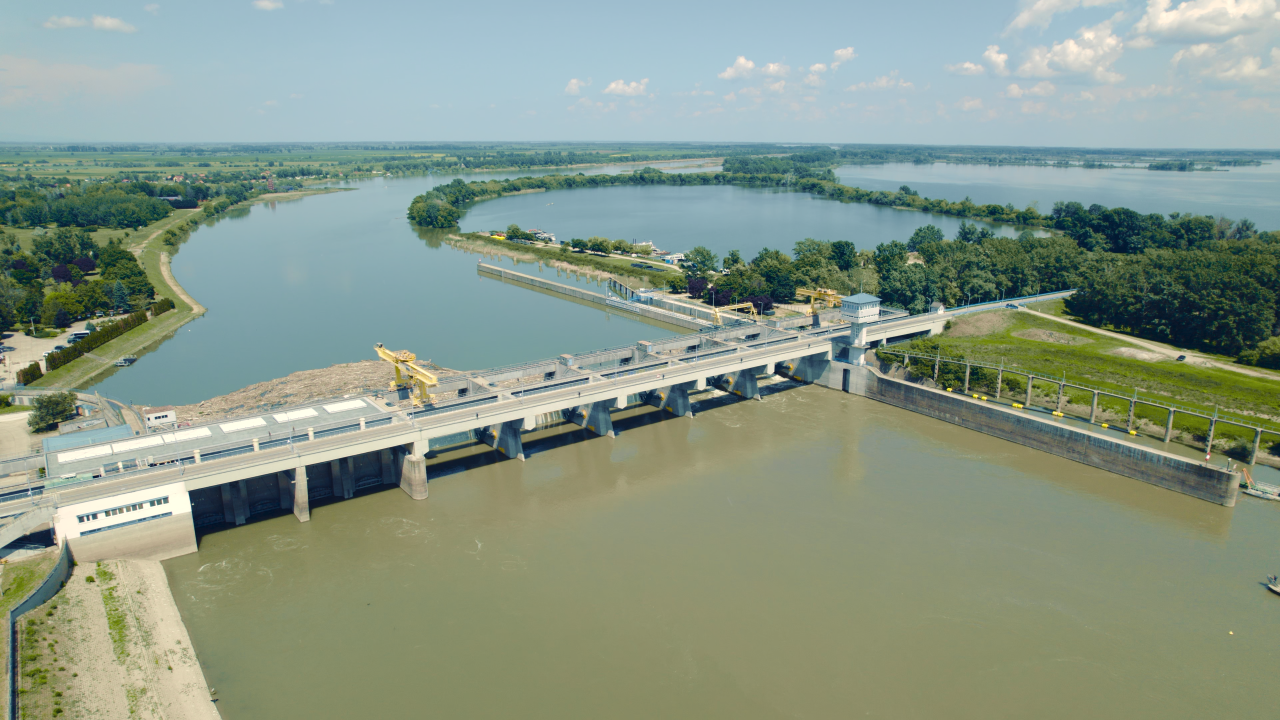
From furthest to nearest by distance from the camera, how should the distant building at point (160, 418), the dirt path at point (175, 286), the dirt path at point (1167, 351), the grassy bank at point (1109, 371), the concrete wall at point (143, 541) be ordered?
the dirt path at point (175, 286), the dirt path at point (1167, 351), the grassy bank at point (1109, 371), the distant building at point (160, 418), the concrete wall at point (143, 541)

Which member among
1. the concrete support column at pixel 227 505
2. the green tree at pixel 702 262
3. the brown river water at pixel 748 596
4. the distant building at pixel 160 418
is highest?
the green tree at pixel 702 262

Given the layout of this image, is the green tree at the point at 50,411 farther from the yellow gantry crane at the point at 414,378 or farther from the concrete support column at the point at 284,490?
the yellow gantry crane at the point at 414,378

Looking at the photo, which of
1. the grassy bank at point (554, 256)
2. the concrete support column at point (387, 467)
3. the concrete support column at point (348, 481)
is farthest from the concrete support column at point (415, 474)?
the grassy bank at point (554, 256)

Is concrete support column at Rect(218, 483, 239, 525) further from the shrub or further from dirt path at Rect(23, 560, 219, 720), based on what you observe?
the shrub

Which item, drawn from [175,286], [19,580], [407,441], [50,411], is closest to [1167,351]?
[407,441]

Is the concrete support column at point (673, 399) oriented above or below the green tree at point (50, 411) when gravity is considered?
below

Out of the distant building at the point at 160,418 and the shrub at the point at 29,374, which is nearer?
the distant building at the point at 160,418

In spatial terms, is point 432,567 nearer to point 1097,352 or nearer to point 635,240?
point 1097,352

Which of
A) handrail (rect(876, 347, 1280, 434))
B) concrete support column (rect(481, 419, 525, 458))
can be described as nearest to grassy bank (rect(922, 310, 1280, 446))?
handrail (rect(876, 347, 1280, 434))

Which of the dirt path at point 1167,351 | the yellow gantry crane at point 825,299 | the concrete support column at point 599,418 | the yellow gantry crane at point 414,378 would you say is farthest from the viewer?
the yellow gantry crane at point 825,299
